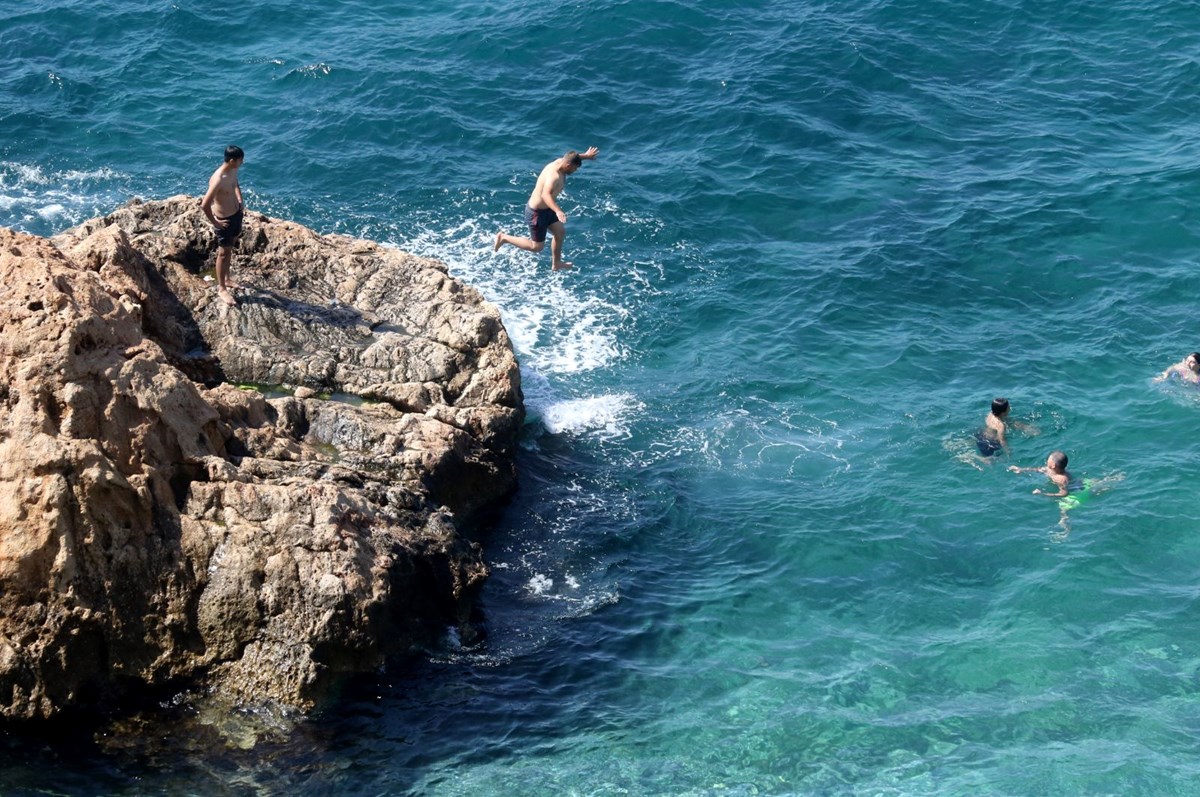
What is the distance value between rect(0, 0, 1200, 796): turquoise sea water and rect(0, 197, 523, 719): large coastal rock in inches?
34.0

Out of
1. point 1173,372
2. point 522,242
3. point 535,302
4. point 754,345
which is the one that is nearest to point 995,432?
point 1173,372

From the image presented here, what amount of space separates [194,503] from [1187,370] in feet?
57.2

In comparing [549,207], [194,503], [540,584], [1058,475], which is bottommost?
[540,584]

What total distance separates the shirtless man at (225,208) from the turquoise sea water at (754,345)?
5.78 m

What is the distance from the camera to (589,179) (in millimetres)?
29922

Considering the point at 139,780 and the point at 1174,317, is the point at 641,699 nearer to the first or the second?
the point at 139,780

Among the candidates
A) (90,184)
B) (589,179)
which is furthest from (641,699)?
(90,184)

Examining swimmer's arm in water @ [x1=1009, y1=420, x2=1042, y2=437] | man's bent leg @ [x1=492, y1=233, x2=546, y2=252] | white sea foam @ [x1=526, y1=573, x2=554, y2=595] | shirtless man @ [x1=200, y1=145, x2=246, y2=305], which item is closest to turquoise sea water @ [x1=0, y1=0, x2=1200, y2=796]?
white sea foam @ [x1=526, y1=573, x2=554, y2=595]

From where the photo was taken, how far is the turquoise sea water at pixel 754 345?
1505 cm

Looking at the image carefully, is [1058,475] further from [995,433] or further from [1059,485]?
[995,433]

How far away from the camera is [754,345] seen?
24.5m

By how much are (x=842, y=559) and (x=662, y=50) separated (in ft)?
67.1

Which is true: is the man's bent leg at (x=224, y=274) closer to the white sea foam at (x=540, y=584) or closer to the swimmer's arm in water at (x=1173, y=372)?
the white sea foam at (x=540, y=584)

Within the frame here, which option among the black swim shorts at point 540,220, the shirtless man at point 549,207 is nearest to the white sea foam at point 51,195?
the shirtless man at point 549,207
